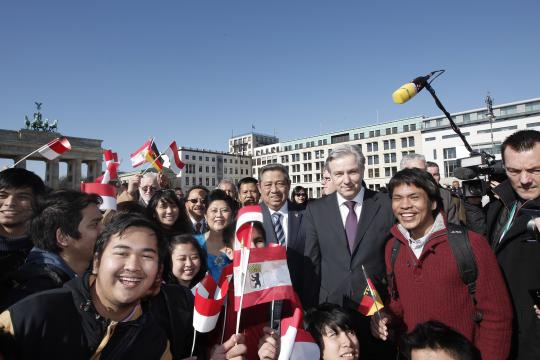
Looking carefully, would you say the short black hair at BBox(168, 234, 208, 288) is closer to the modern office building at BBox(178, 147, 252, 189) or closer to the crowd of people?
the crowd of people

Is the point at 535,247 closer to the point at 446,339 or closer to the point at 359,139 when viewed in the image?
the point at 446,339

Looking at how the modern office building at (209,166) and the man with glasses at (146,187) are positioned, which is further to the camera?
the modern office building at (209,166)

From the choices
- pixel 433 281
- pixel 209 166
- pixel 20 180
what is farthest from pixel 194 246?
pixel 209 166

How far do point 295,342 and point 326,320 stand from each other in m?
1.01

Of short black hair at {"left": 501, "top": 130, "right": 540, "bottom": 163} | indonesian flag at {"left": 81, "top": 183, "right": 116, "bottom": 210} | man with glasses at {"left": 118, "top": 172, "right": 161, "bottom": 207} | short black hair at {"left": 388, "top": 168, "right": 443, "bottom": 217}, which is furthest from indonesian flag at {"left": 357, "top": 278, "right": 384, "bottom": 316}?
man with glasses at {"left": 118, "top": 172, "right": 161, "bottom": 207}

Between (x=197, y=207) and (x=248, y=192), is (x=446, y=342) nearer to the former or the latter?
(x=248, y=192)

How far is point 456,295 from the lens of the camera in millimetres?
2619

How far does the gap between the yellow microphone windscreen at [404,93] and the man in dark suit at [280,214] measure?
5.71 ft

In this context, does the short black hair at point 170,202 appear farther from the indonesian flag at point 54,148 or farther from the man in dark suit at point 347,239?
the indonesian flag at point 54,148

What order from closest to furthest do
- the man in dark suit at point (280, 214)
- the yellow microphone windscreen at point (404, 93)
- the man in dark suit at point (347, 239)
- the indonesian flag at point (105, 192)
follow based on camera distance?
the man in dark suit at point (347, 239) → the man in dark suit at point (280, 214) → the yellow microphone windscreen at point (404, 93) → the indonesian flag at point (105, 192)

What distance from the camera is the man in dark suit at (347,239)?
11.5 feet

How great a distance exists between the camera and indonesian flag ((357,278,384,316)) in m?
3.01

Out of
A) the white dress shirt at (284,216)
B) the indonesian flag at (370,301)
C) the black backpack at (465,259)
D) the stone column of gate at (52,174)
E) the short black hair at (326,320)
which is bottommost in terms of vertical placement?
the short black hair at (326,320)

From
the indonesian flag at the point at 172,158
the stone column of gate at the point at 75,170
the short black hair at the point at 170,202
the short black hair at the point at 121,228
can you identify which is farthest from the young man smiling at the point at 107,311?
the stone column of gate at the point at 75,170
